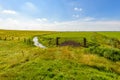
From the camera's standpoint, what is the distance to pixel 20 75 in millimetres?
14891

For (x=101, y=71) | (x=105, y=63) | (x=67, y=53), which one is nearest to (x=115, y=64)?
(x=105, y=63)

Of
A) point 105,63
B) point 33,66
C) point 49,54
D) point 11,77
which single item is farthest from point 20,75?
point 105,63

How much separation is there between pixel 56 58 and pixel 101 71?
389 centimetres

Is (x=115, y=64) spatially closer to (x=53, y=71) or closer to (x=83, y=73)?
(x=83, y=73)

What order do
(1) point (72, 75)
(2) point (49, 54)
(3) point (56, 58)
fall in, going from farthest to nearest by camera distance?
1. (2) point (49, 54)
2. (3) point (56, 58)
3. (1) point (72, 75)

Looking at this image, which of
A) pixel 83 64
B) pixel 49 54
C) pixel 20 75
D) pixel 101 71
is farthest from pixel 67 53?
pixel 20 75

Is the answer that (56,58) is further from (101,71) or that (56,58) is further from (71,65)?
(101,71)

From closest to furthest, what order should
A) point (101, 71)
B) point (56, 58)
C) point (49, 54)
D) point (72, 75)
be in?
point (72, 75)
point (101, 71)
point (56, 58)
point (49, 54)

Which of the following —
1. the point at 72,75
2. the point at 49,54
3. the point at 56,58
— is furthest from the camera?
the point at 49,54

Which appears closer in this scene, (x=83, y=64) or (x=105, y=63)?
(x=83, y=64)

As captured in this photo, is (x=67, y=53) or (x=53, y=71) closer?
(x=53, y=71)

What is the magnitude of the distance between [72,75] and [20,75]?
138 inches

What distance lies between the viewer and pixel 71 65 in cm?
1655

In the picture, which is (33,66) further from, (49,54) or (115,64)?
(115,64)
